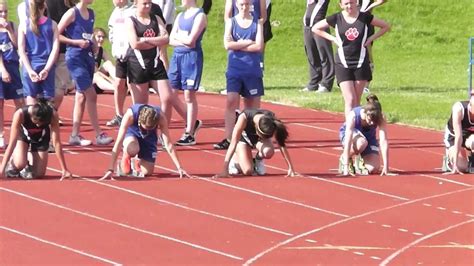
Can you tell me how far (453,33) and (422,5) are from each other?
239 centimetres

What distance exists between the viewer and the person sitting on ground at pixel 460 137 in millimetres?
14102

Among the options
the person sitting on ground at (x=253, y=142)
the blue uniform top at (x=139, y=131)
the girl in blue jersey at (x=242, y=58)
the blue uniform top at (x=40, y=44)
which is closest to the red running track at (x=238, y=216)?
the person sitting on ground at (x=253, y=142)

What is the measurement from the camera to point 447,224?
1184cm

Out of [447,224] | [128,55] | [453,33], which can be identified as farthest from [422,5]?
[447,224]

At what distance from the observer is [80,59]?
1534 cm

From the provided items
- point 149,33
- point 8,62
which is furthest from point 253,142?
point 8,62

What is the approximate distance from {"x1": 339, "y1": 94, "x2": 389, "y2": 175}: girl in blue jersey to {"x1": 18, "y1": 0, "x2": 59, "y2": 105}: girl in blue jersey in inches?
130

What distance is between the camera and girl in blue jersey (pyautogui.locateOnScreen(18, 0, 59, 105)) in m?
14.5

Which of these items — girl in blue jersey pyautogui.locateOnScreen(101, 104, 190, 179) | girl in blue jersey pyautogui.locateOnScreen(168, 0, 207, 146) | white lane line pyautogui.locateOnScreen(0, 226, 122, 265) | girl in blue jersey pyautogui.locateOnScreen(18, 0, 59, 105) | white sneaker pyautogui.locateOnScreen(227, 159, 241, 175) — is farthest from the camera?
girl in blue jersey pyautogui.locateOnScreen(168, 0, 207, 146)

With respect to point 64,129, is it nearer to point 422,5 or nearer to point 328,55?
point 328,55

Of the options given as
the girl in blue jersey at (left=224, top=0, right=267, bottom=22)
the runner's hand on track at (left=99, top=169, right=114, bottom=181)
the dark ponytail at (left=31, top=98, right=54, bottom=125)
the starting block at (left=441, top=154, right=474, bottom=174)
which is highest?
the girl in blue jersey at (left=224, top=0, right=267, bottom=22)

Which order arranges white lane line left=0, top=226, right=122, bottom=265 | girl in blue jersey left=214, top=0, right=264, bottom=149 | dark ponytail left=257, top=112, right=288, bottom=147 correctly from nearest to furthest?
white lane line left=0, top=226, right=122, bottom=265 < dark ponytail left=257, top=112, right=288, bottom=147 < girl in blue jersey left=214, top=0, right=264, bottom=149

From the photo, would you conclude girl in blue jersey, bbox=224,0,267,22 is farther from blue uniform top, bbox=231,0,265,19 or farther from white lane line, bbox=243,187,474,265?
white lane line, bbox=243,187,474,265

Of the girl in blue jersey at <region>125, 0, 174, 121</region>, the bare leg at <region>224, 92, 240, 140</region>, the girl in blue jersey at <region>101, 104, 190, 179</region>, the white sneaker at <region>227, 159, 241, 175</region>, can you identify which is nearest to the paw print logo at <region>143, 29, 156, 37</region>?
the girl in blue jersey at <region>125, 0, 174, 121</region>
